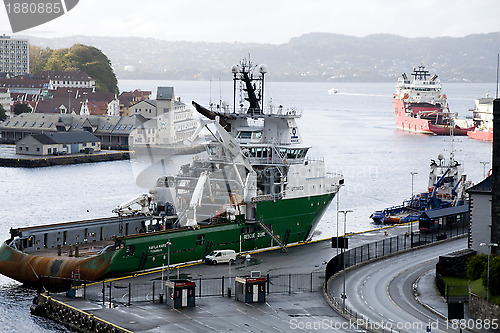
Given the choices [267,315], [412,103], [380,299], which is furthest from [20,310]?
[412,103]

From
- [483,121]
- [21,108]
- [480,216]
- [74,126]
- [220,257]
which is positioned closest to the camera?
[480,216]

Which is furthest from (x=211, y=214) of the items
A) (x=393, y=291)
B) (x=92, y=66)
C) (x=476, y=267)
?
(x=92, y=66)

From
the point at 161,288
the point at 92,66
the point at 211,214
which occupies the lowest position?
the point at 161,288

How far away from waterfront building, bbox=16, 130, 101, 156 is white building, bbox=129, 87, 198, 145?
39.0 feet

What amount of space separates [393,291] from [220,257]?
32.9ft

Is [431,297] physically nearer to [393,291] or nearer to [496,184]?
[393,291]

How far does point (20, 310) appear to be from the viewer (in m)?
37.4

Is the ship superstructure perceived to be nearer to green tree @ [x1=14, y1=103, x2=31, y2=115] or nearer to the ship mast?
green tree @ [x1=14, y1=103, x2=31, y2=115]

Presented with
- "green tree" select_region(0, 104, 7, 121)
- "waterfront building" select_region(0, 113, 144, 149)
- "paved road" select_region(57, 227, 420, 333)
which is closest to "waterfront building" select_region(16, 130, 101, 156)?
"waterfront building" select_region(0, 113, 144, 149)

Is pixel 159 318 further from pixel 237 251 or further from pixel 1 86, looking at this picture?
pixel 1 86

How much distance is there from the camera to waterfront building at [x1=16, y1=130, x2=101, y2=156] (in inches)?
4195

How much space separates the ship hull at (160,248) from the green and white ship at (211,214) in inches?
1.9

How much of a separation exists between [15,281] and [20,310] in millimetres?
5764

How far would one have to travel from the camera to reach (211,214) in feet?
155
